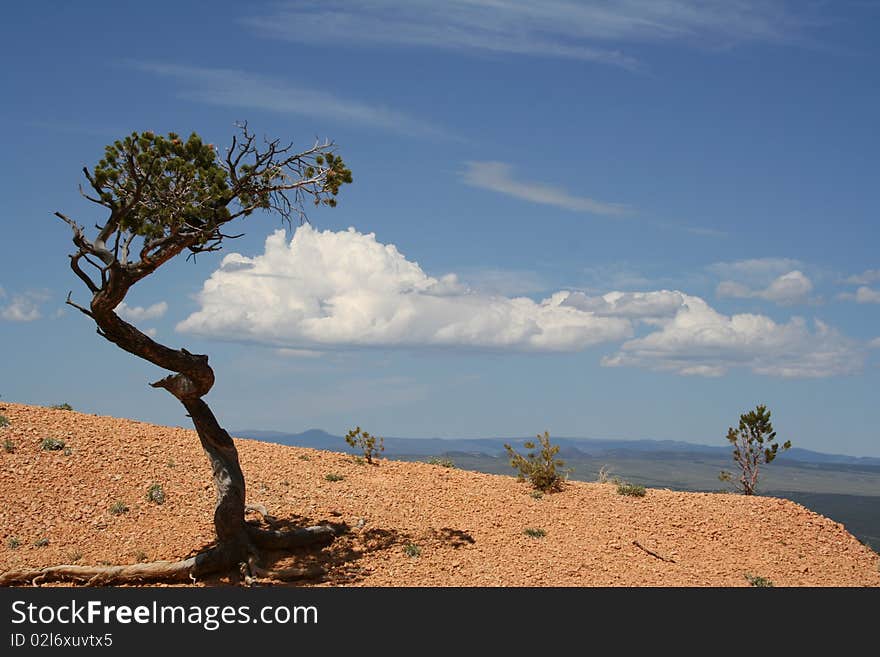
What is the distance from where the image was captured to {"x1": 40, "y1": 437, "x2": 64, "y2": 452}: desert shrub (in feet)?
72.0

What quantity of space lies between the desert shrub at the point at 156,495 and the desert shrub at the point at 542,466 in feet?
31.0

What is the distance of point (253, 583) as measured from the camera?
53.1 ft

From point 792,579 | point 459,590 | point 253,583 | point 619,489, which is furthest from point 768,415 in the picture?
point 253,583

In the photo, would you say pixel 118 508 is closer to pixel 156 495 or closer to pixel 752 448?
pixel 156 495

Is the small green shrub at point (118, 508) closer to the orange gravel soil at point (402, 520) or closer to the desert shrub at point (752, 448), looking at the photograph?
the orange gravel soil at point (402, 520)

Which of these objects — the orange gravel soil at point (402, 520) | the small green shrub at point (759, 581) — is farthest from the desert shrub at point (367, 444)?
the small green shrub at point (759, 581)

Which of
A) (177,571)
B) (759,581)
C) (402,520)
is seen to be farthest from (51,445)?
(759,581)

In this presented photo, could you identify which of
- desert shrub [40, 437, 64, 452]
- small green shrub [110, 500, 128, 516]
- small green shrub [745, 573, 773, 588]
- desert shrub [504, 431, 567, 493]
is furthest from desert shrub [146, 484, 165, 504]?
small green shrub [745, 573, 773, 588]

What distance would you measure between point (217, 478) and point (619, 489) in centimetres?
1155

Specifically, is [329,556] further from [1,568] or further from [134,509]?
[1,568]

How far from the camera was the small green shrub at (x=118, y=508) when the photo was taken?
1927 centimetres

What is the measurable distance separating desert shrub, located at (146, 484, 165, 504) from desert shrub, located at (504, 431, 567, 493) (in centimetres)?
944

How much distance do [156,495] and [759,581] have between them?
551 inches

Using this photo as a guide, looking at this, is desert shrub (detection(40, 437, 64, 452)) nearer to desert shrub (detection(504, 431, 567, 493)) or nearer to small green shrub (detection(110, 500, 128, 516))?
small green shrub (detection(110, 500, 128, 516))
